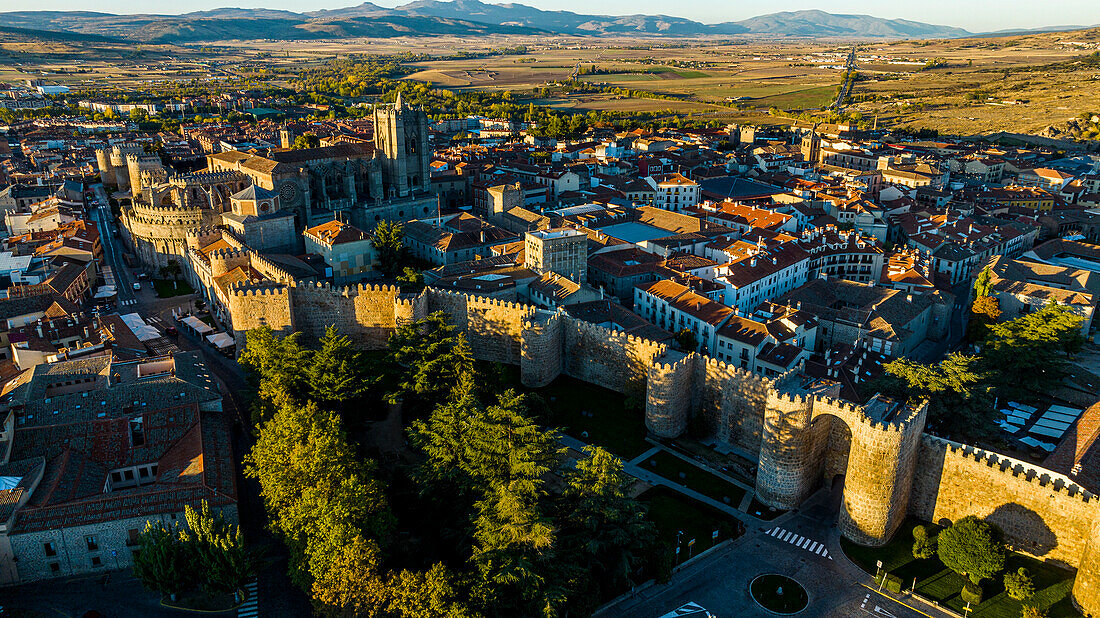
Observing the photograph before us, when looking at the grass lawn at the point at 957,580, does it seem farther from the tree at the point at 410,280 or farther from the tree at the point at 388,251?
the tree at the point at 388,251

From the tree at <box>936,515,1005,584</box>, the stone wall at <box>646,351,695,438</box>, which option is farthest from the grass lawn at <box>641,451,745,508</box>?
the tree at <box>936,515,1005,584</box>

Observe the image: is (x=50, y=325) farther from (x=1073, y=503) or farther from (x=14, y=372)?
(x=1073, y=503)

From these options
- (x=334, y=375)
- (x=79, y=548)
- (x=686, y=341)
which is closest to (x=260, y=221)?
(x=334, y=375)

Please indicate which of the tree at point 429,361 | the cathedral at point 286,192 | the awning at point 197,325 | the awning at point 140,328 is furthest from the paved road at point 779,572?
the cathedral at point 286,192

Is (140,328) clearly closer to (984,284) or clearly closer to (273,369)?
(273,369)

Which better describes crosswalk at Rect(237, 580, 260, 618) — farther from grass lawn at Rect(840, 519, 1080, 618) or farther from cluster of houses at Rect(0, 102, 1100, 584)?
grass lawn at Rect(840, 519, 1080, 618)
